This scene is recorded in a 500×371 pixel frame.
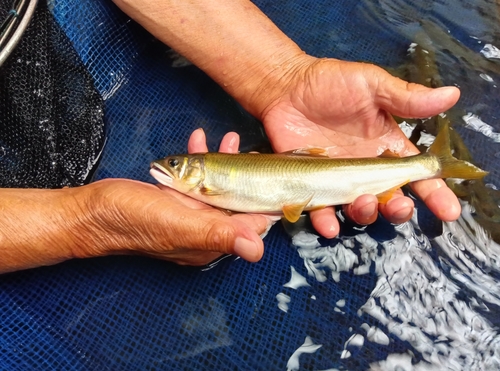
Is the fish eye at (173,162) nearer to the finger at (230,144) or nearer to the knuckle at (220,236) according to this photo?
the finger at (230,144)

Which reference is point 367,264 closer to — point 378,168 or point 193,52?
point 378,168

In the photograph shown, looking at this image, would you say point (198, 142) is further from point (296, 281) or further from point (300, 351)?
point (300, 351)

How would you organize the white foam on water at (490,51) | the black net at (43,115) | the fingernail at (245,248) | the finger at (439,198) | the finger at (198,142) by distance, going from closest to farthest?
the fingernail at (245,248) → the finger at (439,198) → the black net at (43,115) → the finger at (198,142) → the white foam on water at (490,51)

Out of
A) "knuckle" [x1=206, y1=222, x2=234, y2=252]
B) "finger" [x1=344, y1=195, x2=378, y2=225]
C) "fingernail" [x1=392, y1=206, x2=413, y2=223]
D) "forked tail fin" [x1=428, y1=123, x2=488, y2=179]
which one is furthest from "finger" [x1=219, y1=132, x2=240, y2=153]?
"forked tail fin" [x1=428, y1=123, x2=488, y2=179]

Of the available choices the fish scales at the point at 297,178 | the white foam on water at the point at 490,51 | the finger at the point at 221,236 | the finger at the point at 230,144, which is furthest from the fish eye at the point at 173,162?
the white foam on water at the point at 490,51

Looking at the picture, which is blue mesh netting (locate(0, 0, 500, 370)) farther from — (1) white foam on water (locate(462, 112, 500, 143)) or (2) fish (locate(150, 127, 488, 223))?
(2) fish (locate(150, 127, 488, 223))

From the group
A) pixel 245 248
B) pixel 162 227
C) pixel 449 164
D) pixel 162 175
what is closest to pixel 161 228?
pixel 162 227

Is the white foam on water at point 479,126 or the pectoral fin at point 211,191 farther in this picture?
the white foam on water at point 479,126

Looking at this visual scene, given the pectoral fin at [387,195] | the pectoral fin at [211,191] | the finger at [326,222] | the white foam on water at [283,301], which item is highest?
the pectoral fin at [211,191]
